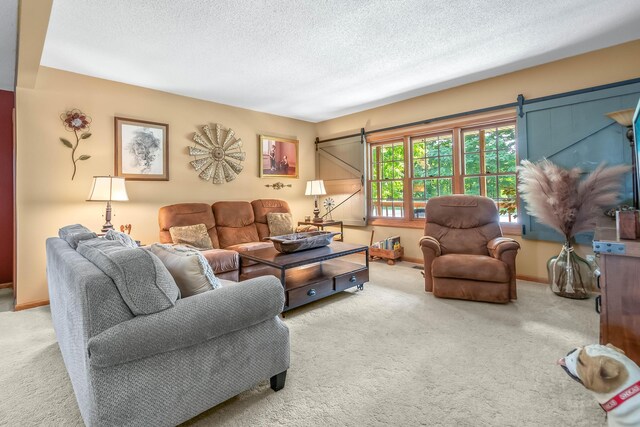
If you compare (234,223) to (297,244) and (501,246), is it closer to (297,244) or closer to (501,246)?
(297,244)

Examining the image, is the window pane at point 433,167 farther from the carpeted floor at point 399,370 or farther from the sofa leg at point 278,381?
the sofa leg at point 278,381

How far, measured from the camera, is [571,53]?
3295 millimetres

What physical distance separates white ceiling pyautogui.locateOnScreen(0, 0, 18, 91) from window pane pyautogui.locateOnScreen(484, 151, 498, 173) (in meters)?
4.85

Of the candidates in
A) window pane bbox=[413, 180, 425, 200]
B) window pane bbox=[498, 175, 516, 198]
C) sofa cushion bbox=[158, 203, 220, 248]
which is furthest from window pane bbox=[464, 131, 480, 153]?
sofa cushion bbox=[158, 203, 220, 248]

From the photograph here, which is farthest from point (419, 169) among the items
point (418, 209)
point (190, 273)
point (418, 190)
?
point (190, 273)

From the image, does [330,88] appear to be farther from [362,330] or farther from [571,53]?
[362,330]

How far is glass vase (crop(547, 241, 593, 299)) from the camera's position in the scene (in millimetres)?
3100

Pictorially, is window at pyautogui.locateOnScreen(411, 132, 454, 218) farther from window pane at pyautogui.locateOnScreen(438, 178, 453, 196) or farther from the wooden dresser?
the wooden dresser

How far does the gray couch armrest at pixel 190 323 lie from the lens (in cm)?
115

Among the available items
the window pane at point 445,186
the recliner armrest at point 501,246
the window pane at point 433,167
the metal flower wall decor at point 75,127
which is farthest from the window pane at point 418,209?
the metal flower wall decor at point 75,127

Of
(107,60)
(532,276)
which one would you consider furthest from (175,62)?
(532,276)

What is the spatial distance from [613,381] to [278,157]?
4805 millimetres

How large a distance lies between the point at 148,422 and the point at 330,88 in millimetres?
3925

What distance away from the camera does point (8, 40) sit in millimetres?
2703
